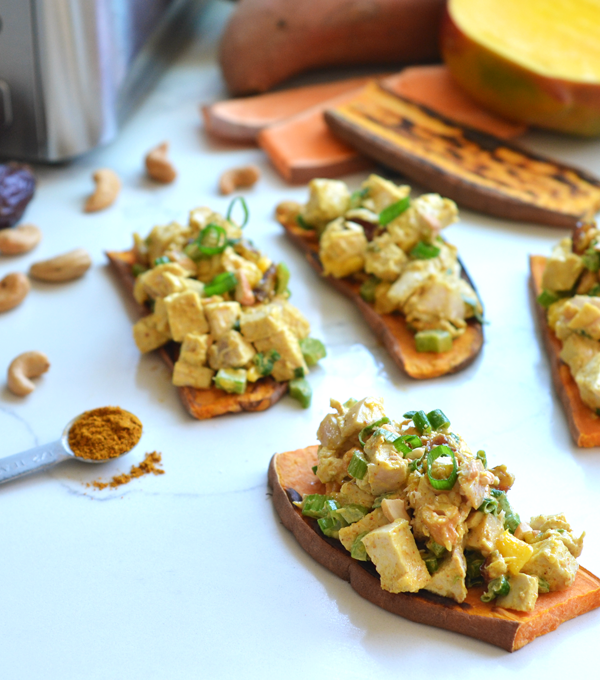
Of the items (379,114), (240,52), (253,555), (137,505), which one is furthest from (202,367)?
(240,52)

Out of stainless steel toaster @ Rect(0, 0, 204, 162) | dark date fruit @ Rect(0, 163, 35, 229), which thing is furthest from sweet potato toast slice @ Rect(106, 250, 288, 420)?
stainless steel toaster @ Rect(0, 0, 204, 162)

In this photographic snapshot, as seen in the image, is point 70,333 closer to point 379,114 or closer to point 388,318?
point 388,318

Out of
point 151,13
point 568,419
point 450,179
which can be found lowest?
point 568,419

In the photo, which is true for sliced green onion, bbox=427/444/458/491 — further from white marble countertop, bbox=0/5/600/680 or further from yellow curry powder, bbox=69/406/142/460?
→ yellow curry powder, bbox=69/406/142/460

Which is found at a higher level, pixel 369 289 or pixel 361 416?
pixel 361 416

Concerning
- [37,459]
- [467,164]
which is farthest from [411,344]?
[37,459]

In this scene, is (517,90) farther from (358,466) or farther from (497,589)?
(497,589)
